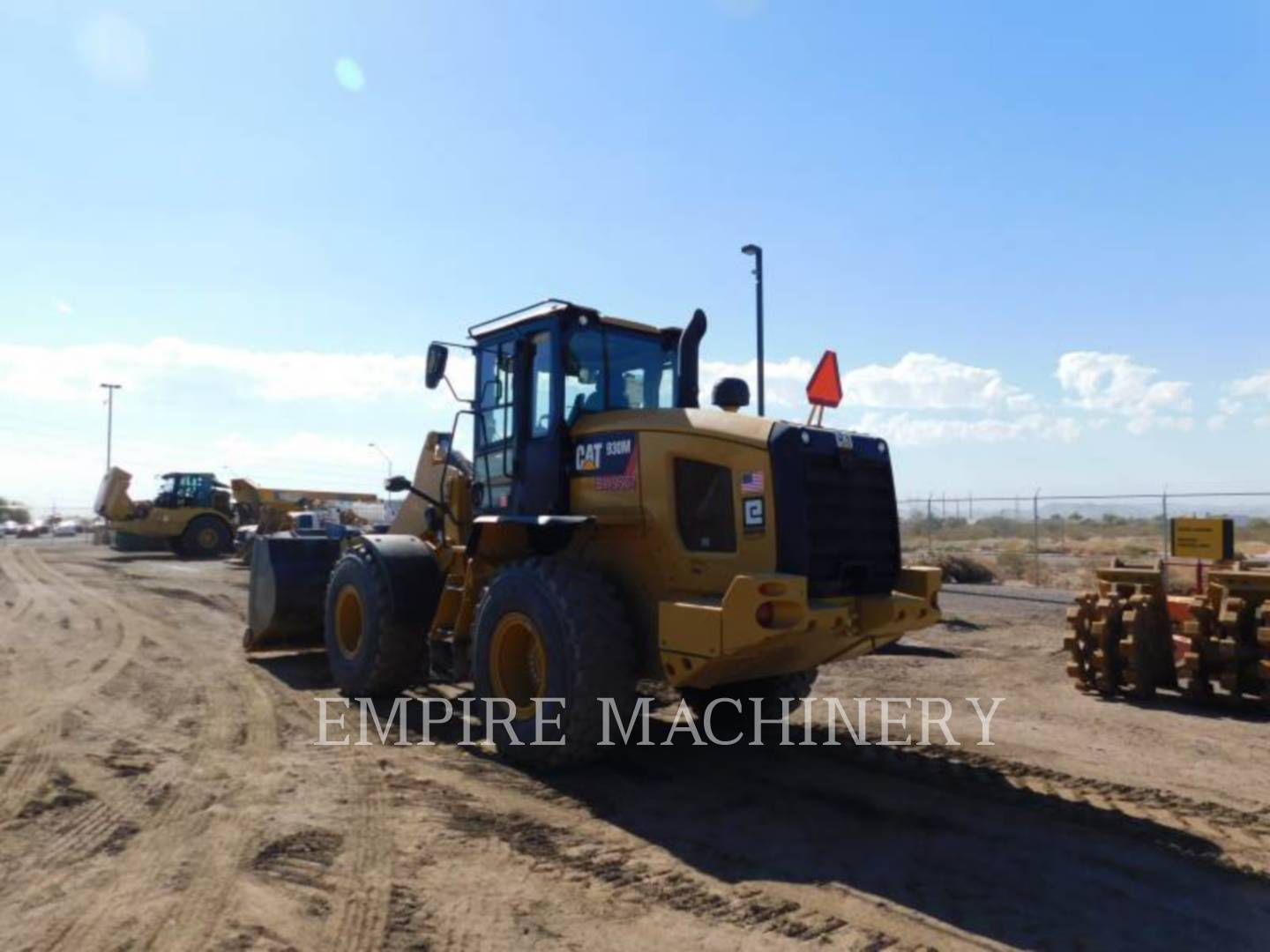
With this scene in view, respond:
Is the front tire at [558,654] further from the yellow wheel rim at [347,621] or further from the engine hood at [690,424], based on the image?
the yellow wheel rim at [347,621]

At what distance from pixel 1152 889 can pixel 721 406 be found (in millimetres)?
3961

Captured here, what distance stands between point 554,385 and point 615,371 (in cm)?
51

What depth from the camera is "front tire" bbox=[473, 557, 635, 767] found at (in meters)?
6.13

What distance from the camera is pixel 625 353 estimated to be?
7.66 metres

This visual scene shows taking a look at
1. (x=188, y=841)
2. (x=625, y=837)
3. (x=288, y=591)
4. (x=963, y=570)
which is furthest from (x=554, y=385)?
(x=963, y=570)

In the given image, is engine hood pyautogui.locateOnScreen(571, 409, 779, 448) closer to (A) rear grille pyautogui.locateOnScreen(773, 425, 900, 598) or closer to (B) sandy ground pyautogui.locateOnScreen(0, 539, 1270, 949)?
(A) rear grille pyautogui.locateOnScreen(773, 425, 900, 598)

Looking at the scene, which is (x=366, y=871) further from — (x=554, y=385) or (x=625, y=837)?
(x=554, y=385)

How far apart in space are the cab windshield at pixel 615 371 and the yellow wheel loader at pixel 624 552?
0.6 inches

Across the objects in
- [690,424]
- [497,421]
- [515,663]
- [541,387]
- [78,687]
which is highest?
[541,387]

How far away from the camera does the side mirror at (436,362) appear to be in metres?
7.98

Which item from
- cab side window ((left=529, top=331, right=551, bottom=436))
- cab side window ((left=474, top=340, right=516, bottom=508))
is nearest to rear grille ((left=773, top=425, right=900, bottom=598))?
cab side window ((left=529, top=331, right=551, bottom=436))

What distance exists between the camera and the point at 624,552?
6.81 meters

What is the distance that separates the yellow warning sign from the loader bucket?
9.25 metres

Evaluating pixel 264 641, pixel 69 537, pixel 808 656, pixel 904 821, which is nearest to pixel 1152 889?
pixel 904 821
